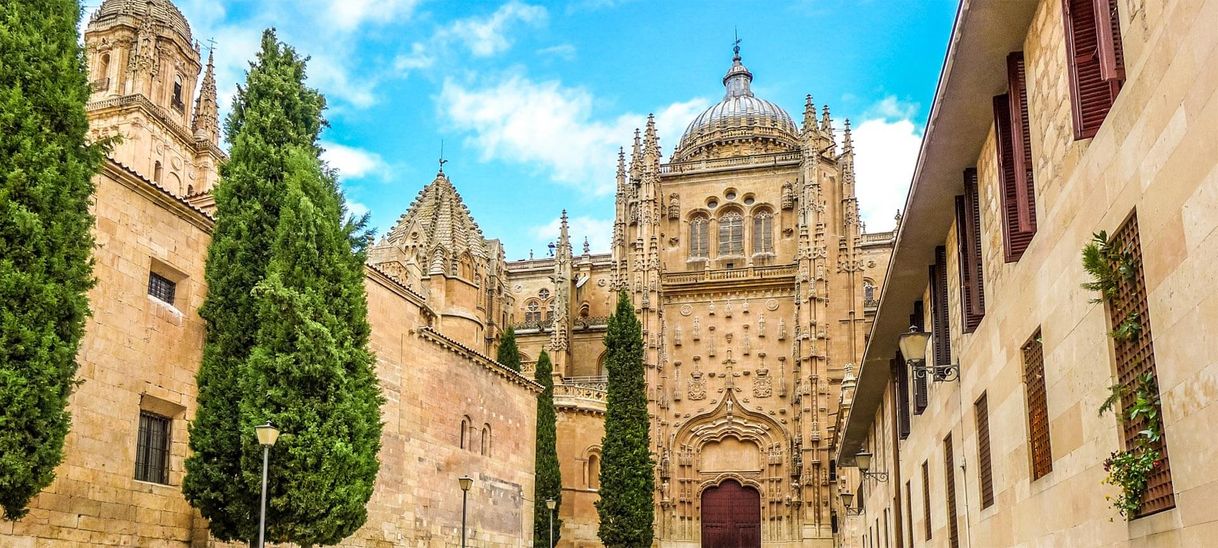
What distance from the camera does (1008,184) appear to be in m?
8.66

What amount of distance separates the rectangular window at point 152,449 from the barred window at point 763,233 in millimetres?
36853

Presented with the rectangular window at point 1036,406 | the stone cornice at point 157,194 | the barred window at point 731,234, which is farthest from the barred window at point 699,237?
the rectangular window at point 1036,406

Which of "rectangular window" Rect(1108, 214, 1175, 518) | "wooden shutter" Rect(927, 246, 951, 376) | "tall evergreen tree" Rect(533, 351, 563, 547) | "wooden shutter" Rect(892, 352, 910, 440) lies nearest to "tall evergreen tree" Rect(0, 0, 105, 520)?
"wooden shutter" Rect(927, 246, 951, 376)

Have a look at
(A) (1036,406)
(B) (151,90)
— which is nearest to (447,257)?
(B) (151,90)

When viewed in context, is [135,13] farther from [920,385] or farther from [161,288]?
[920,385]

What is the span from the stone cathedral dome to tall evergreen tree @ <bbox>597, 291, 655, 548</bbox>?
1461 centimetres

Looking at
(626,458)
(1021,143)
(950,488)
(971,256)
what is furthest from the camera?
(626,458)

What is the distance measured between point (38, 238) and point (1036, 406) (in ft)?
33.2

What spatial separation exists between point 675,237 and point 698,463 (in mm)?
11025

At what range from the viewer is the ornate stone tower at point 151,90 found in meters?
39.9

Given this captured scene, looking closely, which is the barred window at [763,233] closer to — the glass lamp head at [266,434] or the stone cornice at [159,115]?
the stone cornice at [159,115]

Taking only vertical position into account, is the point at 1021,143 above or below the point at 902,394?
above

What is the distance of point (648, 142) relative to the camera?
1996 inches

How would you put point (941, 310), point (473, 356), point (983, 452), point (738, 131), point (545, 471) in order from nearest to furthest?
point (983, 452)
point (941, 310)
point (473, 356)
point (545, 471)
point (738, 131)
